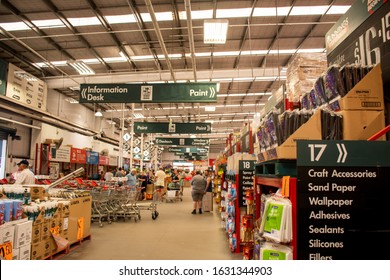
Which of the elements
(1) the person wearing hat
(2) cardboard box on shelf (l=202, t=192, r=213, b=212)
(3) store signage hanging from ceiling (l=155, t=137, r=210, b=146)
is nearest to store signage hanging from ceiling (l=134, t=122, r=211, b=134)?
(2) cardboard box on shelf (l=202, t=192, r=213, b=212)

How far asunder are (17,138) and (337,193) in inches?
514

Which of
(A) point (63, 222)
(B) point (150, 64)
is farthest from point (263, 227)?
(B) point (150, 64)

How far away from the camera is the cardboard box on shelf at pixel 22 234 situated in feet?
11.4

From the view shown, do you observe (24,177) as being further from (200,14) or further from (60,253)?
(200,14)

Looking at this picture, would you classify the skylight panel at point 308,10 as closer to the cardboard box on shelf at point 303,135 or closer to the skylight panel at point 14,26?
the cardboard box on shelf at point 303,135

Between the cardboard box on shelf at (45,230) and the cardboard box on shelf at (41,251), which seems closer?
the cardboard box on shelf at (41,251)

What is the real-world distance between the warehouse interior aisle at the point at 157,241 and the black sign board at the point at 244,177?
1.12 metres

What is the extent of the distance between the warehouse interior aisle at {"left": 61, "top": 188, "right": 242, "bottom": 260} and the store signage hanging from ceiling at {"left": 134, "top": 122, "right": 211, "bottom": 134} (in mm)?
4105

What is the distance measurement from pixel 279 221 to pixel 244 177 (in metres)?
3.82

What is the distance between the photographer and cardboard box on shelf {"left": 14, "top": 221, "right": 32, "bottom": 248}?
137 inches

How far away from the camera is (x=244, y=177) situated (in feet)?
19.1

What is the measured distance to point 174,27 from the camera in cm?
935

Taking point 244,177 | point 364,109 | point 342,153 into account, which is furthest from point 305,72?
point 244,177

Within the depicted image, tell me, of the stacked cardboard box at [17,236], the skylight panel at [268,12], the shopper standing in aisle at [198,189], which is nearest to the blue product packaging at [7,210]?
the stacked cardboard box at [17,236]
